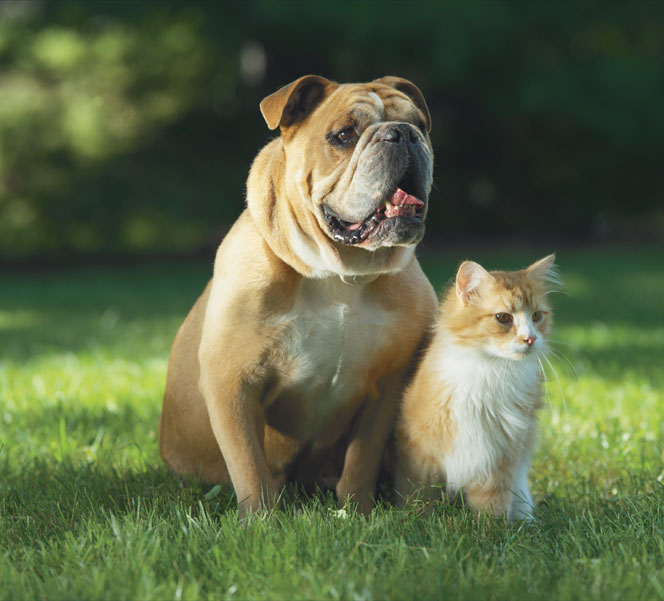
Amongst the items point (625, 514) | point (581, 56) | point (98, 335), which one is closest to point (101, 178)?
point (98, 335)

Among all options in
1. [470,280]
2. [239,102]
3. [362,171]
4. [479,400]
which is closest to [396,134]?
[362,171]

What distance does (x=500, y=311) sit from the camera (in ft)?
10.5

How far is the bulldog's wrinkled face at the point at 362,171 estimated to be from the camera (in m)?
3.12

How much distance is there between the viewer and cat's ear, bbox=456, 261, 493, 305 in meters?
3.24

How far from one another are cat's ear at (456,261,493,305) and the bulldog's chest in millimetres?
291

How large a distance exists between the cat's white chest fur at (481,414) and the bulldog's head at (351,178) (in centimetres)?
48

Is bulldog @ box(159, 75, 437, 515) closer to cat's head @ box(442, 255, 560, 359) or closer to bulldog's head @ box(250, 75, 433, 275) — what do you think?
bulldog's head @ box(250, 75, 433, 275)

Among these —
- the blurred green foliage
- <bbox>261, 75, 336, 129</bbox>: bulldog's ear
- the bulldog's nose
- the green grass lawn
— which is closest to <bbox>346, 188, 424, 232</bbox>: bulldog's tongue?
the bulldog's nose

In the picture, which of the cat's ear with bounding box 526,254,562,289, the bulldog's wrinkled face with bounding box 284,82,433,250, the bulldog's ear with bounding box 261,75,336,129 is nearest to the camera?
the bulldog's wrinkled face with bounding box 284,82,433,250

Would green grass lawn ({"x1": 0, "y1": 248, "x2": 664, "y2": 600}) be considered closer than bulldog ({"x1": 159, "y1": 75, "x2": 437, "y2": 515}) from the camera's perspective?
Yes

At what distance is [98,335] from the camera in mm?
7797

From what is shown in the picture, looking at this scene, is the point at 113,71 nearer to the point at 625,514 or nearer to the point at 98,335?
the point at 98,335

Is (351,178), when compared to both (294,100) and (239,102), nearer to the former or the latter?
(294,100)

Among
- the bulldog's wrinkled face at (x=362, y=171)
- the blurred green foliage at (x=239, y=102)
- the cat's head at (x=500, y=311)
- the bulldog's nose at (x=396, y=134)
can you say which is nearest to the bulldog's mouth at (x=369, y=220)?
the bulldog's wrinkled face at (x=362, y=171)
